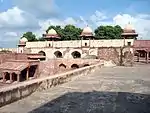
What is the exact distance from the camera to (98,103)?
233 inches

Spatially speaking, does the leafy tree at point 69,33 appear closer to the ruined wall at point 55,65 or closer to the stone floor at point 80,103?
the ruined wall at point 55,65

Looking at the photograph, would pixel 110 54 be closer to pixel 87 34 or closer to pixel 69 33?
pixel 87 34

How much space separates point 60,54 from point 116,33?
1909cm

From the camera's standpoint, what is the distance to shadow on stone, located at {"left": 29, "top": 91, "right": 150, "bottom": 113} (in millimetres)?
5227

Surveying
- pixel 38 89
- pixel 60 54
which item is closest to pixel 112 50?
pixel 60 54

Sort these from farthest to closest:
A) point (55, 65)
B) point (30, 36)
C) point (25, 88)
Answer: point (30, 36) < point (55, 65) < point (25, 88)

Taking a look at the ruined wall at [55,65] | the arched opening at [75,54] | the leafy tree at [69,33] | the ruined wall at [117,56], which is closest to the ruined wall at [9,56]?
the ruined wall at [55,65]

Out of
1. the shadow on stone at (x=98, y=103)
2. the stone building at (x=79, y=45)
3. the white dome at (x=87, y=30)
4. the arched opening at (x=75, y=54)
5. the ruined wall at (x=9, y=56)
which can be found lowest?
the shadow on stone at (x=98, y=103)

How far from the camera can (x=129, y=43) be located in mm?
34656

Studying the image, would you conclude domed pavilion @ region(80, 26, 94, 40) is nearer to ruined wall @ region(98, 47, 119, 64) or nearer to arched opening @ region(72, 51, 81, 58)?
arched opening @ region(72, 51, 81, 58)

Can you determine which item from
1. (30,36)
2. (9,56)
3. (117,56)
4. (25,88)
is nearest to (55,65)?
(9,56)

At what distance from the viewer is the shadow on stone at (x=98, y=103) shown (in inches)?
206

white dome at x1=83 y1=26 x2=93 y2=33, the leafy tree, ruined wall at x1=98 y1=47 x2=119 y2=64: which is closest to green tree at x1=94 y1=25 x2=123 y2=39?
the leafy tree

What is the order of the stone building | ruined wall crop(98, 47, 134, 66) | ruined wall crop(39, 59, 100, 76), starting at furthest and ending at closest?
the stone building, ruined wall crop(39, 59, 100, 76), ruined wall crop(98, 47, 134, 66)
